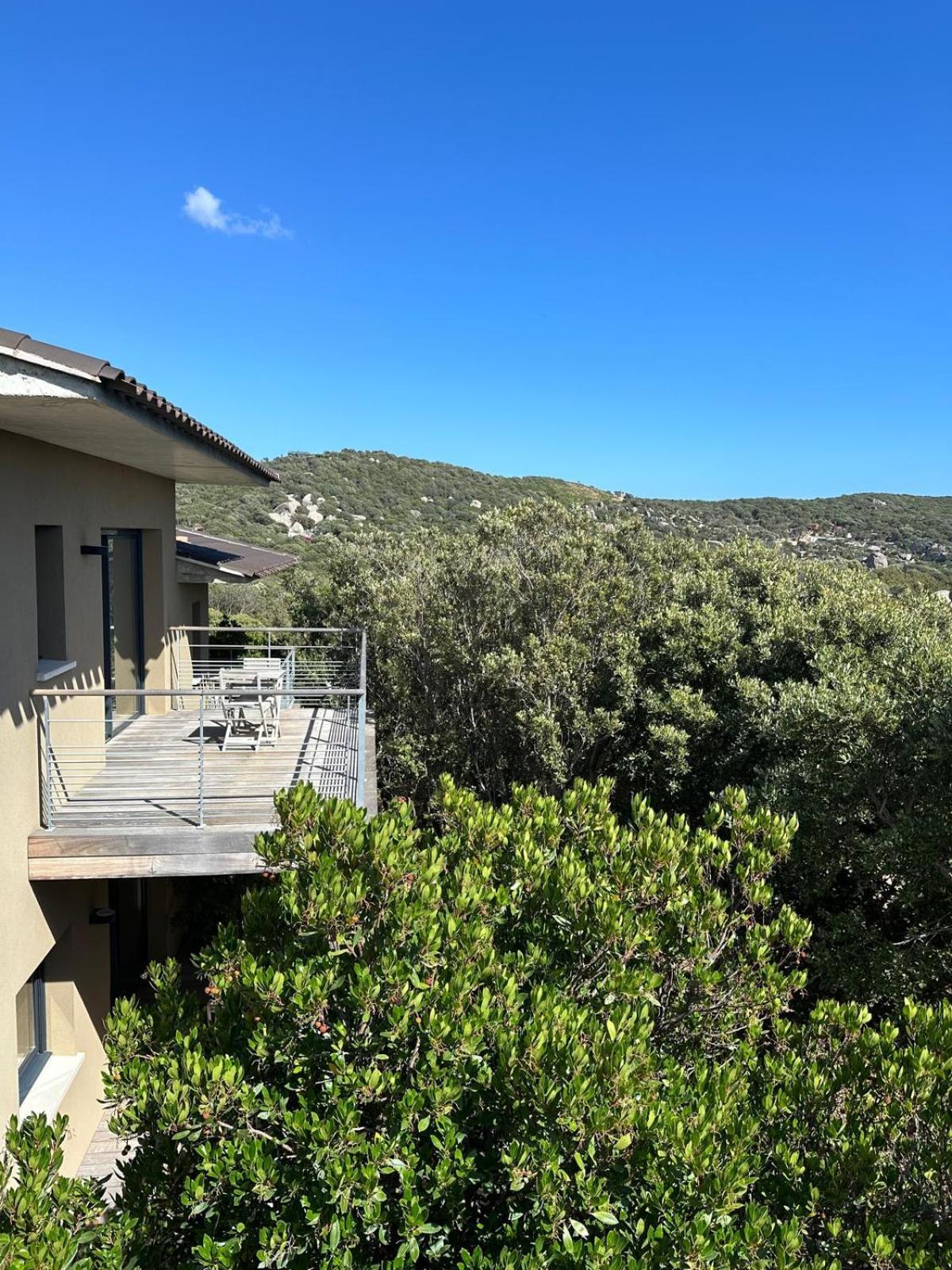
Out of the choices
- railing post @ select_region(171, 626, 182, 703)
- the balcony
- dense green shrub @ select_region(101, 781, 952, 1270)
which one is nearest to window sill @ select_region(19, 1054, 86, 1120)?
the balcony

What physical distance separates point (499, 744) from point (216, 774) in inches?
320

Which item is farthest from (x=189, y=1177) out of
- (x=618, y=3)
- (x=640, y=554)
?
(x=618, y=3)

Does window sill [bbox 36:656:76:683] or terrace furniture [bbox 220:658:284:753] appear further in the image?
terrace furniture [bbox 220:658:284:753]

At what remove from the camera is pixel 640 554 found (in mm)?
16797

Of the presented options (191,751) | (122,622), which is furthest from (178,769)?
(122,622)

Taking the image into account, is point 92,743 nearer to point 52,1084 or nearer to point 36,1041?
point 36,1041

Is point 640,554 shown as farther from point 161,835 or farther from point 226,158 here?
point 226,158

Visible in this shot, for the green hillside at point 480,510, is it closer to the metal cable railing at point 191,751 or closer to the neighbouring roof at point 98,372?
the metal cable railing at point 191,751

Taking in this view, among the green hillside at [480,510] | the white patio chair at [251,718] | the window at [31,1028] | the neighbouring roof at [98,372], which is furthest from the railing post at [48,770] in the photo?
the green hillside at [480,510]

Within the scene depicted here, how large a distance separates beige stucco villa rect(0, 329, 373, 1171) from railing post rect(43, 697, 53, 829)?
0.03 metres

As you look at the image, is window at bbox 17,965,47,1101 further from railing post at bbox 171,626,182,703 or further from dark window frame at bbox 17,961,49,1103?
railing post at bbox 171,626,182,703

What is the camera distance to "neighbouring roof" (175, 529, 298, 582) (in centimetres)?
1481

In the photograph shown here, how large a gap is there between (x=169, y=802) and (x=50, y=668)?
1.67 meters

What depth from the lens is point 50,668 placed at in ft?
25.9
